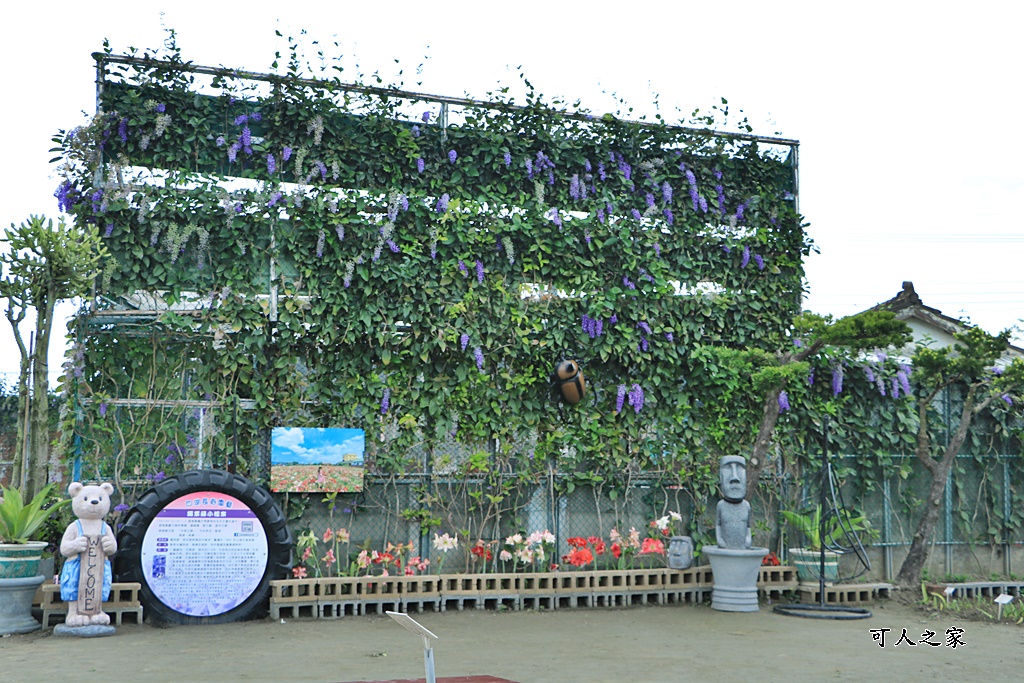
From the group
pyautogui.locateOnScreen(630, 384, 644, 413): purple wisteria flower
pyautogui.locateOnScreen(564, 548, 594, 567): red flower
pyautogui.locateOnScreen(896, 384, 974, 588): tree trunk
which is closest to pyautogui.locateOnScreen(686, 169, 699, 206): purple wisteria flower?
pyautogui.locateOnScreen(630, 384, 644, 413): purple wisteria flower

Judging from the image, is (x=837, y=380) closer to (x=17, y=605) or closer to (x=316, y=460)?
(x=316, y=460)

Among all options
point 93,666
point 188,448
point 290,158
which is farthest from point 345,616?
point 290,158

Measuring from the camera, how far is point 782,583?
10.4 metres

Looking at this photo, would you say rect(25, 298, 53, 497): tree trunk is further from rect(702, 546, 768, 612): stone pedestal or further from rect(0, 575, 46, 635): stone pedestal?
→ rect(702, 546, 768, 612): stone pedestal

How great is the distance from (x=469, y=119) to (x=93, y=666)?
21.9 ft

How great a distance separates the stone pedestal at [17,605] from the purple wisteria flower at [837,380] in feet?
27.1

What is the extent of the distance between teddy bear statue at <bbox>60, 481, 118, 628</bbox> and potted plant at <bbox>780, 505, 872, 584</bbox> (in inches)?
265

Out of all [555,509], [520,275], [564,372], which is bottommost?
[555,509]

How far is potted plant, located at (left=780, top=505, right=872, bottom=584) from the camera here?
10.4 meters

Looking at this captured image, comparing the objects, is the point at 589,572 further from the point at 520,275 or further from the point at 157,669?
the point at 157,669

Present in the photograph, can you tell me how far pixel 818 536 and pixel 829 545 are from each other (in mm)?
144

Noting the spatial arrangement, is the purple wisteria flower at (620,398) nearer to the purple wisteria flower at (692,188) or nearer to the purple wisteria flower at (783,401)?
the purple wisteria flower at (783,401)

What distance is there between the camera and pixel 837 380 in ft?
36.9

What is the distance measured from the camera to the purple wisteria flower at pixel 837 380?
11.2m
